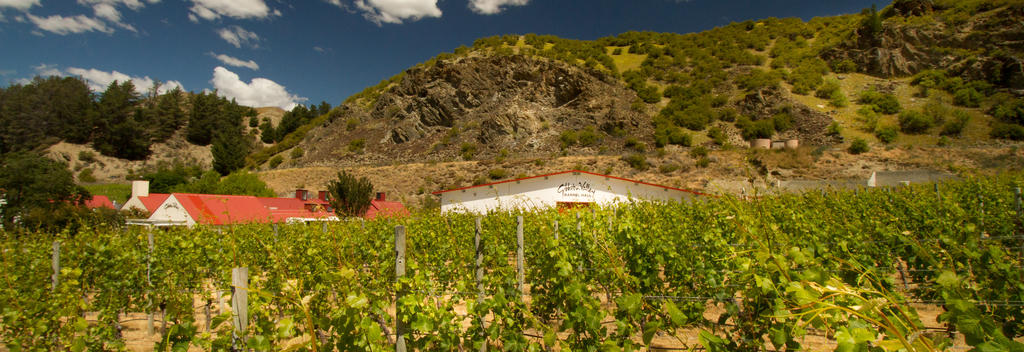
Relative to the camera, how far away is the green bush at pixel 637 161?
25944mm

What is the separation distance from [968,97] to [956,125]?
16.9ft

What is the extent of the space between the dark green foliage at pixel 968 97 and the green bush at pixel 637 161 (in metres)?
21.5

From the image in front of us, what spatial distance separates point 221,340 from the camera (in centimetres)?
205

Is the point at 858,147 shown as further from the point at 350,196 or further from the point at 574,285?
the point at 574,285

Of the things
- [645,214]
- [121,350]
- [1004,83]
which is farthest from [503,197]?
[1004,83]

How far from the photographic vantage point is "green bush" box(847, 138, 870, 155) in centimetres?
2245

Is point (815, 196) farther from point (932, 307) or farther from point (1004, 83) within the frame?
point (1004, 83)

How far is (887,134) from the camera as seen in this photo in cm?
2430

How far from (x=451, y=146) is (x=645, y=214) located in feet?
89.8

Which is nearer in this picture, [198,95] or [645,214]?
[645,214]

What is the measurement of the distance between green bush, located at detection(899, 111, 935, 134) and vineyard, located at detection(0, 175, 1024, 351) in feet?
68.1

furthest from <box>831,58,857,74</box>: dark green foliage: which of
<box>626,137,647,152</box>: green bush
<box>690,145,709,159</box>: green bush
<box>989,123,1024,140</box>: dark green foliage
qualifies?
<box>626,137,647,152</box>: green bush

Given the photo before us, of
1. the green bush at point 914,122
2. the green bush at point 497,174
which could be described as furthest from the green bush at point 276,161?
the green bush at point 914,122

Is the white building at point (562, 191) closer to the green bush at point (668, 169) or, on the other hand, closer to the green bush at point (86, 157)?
the green bush at point (668, 169)
